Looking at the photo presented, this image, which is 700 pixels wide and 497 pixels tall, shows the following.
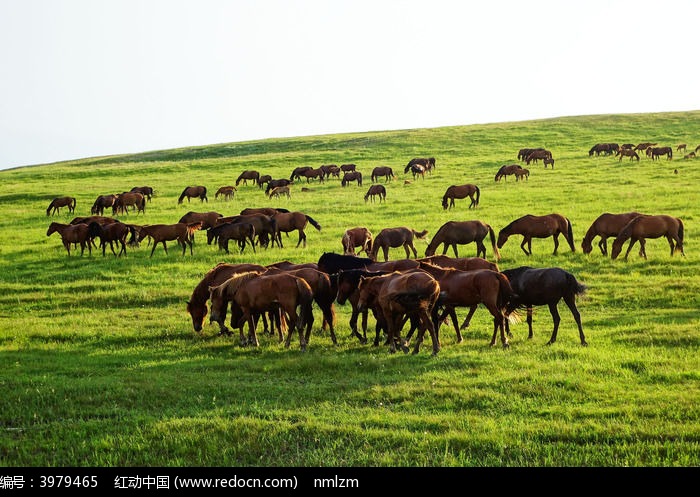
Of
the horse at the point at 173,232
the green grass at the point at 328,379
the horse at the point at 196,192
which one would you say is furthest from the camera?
the horse at the point at 196,192

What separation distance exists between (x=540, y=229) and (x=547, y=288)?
1005 centimetres

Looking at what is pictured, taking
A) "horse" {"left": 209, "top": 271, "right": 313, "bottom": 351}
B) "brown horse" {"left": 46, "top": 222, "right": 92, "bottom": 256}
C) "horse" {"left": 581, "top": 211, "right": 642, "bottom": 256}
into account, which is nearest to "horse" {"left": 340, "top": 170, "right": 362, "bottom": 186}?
"brown horse" {"left": 46, "top": 222, "right": 92, "bottom": 256}

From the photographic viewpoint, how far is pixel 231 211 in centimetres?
3453

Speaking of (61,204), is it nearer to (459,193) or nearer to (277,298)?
(459,193)

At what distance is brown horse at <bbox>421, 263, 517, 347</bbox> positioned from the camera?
1278cm

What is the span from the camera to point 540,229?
75.2ft

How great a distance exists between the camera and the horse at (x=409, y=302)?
40.1 feet

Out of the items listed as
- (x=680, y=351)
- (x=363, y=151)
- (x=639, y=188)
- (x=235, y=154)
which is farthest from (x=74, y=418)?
(x=235, y=154)

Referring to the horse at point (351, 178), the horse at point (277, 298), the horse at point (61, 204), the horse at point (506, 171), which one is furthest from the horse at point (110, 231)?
the horse at point (506, 171)

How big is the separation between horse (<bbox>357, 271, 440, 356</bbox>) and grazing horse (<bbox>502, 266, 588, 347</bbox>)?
2065mm

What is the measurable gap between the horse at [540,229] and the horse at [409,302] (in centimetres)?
1110

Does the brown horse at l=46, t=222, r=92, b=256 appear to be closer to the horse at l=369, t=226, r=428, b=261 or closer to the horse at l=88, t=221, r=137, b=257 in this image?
the horse at l=88, t=221, r=137, b=257

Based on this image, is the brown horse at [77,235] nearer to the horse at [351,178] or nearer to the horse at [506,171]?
the horse at [351,178]
